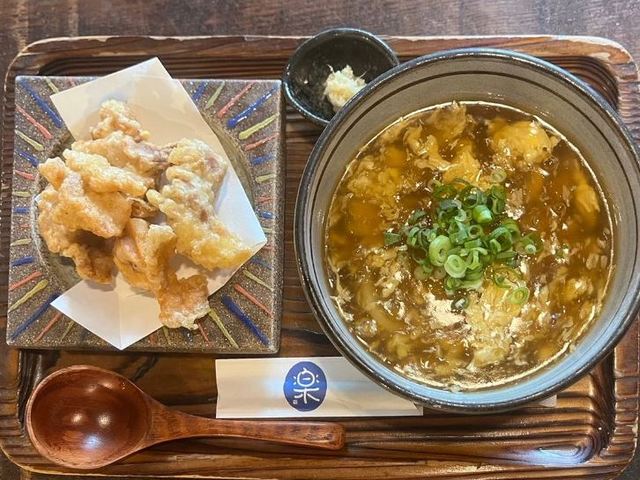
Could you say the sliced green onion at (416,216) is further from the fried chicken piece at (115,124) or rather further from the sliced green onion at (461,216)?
the fried chicken piece at (115,124)

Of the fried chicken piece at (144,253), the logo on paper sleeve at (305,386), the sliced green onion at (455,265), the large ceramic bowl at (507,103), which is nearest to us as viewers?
the large ceramic bowl at (507,103)

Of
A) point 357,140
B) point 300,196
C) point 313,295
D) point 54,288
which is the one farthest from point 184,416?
point 357,140

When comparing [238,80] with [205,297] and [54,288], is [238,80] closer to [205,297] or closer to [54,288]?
[205,297]

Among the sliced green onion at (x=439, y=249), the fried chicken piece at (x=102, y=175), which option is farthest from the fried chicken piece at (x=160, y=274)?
the sliced green onion at (x=439, y=249)

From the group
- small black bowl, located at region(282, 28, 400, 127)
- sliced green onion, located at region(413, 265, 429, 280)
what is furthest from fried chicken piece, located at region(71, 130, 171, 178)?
sliced green onion, located at region(413, 265, 429, 280)

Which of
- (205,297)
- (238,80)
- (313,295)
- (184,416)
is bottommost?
(184,416)

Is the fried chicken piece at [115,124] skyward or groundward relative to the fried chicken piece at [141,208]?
skyward
